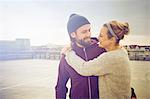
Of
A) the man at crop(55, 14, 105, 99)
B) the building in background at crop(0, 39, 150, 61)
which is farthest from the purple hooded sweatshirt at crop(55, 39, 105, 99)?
the building in background at crop(0, 39, 150, 61)

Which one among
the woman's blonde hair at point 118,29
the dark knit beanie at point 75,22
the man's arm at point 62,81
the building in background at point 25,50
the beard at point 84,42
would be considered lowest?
the man's arm at point 62,81

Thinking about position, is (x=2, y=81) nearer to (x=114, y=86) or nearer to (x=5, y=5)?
(x=5, y=5)

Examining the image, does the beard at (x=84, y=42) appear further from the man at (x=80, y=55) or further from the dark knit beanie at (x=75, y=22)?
the dark knit beanie at (x=75, y=22)

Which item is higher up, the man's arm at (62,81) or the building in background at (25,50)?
the building in background at (25,50)

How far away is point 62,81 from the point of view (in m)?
2.50

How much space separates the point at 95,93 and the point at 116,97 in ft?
0.71

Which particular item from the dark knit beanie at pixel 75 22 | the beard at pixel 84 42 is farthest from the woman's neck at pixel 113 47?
the dark knit beanie at pixel 75 22

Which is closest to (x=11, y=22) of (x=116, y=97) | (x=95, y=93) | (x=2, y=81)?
(x=2, y=81)

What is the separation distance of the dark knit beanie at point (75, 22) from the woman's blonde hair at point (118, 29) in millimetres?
238

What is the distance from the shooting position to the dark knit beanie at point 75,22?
2.45 metres

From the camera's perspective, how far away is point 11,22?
2.60m

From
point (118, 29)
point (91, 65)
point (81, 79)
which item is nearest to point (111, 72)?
point (91, 65)

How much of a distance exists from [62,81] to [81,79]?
21 centimetres

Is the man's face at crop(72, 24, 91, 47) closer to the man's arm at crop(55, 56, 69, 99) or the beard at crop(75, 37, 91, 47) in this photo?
the beard at crop(75, 37, 91, 47)
